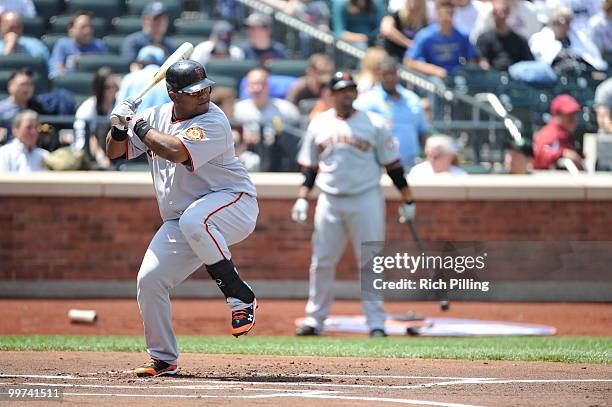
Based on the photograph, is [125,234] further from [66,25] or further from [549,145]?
[549,145]

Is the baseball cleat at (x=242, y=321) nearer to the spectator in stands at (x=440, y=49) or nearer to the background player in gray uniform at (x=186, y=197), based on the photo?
the background player in gray uniform at (x=186, y=197)

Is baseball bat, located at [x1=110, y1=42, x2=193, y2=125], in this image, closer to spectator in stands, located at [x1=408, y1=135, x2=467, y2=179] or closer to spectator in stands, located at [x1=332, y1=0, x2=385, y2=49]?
spectator in stands, located at [x1=408, y1=135, x2=467, y2=179]

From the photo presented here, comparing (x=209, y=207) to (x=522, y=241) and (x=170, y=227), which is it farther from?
(x=522, y=241)

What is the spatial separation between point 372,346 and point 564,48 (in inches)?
287

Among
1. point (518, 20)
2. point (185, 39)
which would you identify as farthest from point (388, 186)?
point (185, 39)

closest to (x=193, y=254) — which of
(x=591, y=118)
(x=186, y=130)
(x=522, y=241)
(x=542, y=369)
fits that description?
(x=186, y=130)

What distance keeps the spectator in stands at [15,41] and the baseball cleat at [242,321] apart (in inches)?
369

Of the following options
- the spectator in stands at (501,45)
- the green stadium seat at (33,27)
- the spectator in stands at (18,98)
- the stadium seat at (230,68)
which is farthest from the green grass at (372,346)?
the green stadium seat at (33,27)

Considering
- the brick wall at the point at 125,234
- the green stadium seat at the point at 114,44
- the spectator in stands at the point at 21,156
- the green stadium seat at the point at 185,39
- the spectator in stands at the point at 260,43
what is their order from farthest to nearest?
the green stadium seat at the point at 114,44
the spectator in stands at the point at 260,43
the green stadium seat at the point at 185,39
the spectator in stands at the point at 21,156
the brick wall at the point at 125,234

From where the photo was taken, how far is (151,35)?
1578 cm

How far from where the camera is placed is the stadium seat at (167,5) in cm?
1775

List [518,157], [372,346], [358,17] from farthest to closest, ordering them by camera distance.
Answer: [358,17] → [518,157] → [372,346]

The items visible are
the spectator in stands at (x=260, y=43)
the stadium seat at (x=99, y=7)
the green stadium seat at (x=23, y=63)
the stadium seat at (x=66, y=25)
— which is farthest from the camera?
the stadium seat at (x=99, y=7)

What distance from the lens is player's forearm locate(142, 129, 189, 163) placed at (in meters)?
7.34
